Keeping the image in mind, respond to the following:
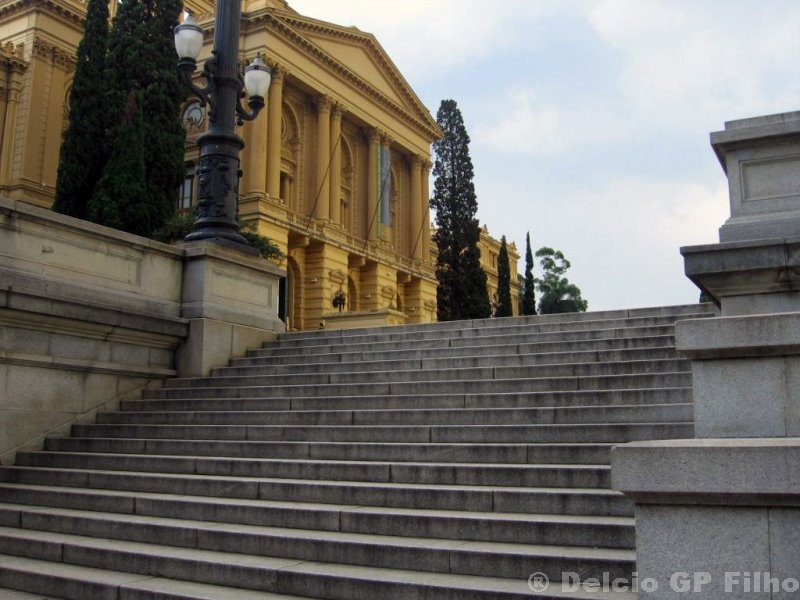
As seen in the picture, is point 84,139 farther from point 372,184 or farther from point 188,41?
point 372,184

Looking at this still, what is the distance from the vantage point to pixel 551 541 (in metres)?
5.09

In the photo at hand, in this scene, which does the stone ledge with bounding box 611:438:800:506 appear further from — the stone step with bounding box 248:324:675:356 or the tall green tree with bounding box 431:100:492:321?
the tall green tree with bounding box 431:100:492:321

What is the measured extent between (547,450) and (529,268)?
55786 millimetres

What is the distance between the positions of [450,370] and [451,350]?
1.11 m

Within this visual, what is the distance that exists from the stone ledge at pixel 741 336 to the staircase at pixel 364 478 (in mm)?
1362

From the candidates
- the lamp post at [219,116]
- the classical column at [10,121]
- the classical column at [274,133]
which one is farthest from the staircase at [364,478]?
the classical column at [274,133]

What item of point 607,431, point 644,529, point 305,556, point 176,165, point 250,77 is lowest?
point 305,556

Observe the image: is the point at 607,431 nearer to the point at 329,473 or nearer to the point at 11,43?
the point at 329,473

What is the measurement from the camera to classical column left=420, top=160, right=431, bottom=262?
56.2 metres

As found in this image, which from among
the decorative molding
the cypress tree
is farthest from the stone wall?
the decorative molding

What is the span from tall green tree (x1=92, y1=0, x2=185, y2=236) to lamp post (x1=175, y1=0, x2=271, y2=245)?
15.1m

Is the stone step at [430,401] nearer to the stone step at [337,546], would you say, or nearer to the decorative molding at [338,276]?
the stone step at [337,546]

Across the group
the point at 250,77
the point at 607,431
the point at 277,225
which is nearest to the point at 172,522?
the point at 607,431

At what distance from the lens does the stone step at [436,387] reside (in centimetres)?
777
